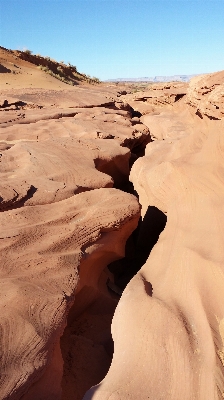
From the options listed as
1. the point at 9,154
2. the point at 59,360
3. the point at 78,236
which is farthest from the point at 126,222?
the point at 9,154

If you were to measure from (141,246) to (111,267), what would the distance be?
0.46 meters

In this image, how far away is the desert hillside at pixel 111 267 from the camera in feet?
5.36

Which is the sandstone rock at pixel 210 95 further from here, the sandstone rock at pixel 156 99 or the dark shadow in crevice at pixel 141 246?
the sandstone rock at pixel 156 99

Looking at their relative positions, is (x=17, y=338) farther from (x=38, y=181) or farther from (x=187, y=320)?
(x=38, y=181)

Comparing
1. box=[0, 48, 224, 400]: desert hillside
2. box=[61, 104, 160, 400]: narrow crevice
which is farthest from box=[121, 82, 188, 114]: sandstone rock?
box=[61, 104, 160, 400]: narrow crevice

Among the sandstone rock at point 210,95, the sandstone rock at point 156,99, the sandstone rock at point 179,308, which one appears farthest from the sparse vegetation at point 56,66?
the sandstone rock at point 179,308

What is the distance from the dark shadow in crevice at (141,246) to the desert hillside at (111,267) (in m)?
0.02

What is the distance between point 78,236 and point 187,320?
95 centimetres

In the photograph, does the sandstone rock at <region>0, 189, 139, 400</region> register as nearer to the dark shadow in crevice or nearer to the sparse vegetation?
the dark shadow in crevice

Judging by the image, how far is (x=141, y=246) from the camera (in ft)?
13.0

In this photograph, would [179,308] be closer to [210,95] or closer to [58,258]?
[58,258]

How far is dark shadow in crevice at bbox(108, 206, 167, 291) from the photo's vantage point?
368 cm

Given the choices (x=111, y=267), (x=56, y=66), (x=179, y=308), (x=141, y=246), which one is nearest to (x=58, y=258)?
(x=179, y=308)

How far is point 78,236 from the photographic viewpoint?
2.46 metres
